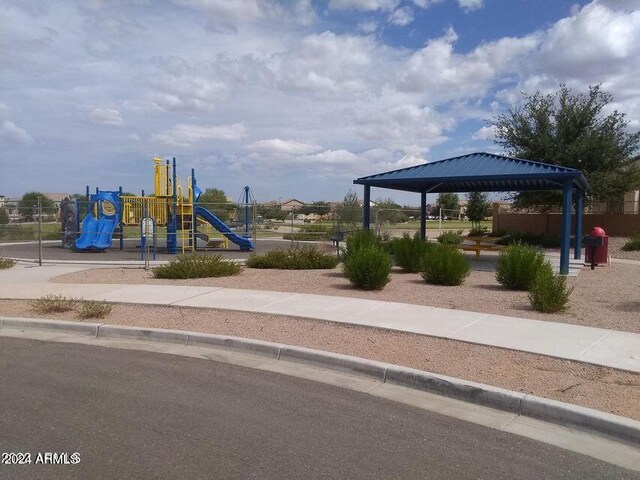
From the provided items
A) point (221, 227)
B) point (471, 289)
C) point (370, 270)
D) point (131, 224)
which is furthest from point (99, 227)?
point (471, 289)

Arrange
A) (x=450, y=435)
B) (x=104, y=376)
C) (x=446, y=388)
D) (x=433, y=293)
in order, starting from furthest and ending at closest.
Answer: (x=433, y=293) → (x=104, y=376) → (x=446, y=388) → (x=450, y=435)

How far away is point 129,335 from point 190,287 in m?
4.03

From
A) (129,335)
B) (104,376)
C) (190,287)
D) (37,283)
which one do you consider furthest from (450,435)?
(37,283)

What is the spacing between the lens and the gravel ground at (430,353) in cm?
609

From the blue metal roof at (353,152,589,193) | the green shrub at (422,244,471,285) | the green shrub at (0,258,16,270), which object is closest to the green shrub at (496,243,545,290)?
the green shrub at (422,244,471,285)

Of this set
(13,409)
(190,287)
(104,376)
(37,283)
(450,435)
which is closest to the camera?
(450,435)

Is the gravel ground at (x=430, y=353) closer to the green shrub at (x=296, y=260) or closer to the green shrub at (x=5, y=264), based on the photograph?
the green shrub at (x=296, y=260)

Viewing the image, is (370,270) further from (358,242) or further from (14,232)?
(14,232)

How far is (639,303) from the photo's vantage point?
1108 cm

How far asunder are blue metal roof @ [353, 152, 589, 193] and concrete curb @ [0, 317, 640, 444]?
11.1 meters

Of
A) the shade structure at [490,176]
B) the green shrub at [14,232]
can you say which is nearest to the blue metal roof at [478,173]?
the shade structure at [490,176]

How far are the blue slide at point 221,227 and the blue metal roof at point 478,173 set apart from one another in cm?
721

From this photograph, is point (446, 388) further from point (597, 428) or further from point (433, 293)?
point (433, 293)

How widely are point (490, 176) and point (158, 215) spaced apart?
12925 mm
